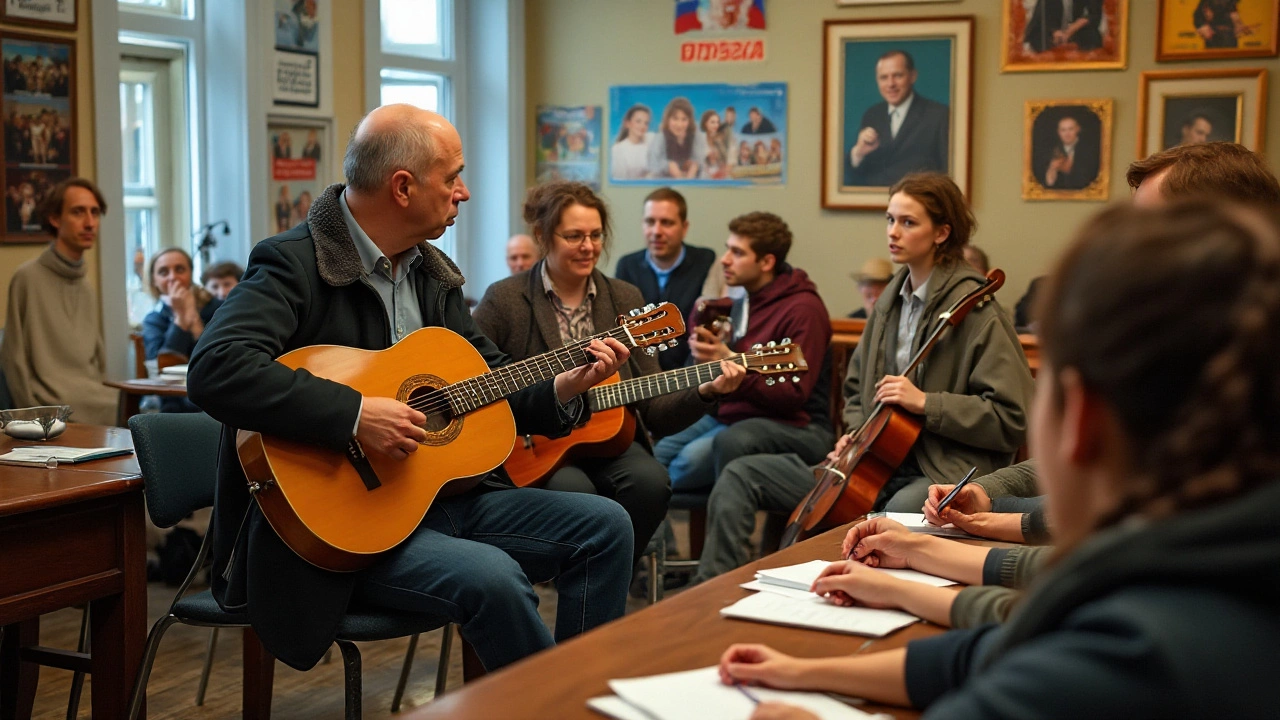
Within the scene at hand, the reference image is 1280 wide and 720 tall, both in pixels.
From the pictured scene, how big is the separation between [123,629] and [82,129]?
130 inches

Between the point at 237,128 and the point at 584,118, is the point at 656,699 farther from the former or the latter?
the point at 584,118

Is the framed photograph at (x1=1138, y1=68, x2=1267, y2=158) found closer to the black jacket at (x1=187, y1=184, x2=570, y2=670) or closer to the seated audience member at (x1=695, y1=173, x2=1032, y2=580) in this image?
the seated audience member at (x1=695, y1=173, x2=1032, y2=580)

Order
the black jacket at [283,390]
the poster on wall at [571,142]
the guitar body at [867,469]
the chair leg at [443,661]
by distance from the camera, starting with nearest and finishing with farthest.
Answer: the black jacket at [283,390] → the guitar body at [867,469] → the chair leg at [443,661] → the poster on wall at [571,142]

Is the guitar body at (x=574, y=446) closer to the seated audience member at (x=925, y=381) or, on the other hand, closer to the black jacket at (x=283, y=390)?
the seated audience member at (x=925, y=381)

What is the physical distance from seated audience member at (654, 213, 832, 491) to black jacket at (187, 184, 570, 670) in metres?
1.68

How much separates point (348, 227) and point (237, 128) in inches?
147

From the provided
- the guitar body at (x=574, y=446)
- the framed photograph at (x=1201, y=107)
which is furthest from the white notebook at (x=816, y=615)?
the framed photograph at (x=1201, y=107)

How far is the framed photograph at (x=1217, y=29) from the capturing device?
6504 mm

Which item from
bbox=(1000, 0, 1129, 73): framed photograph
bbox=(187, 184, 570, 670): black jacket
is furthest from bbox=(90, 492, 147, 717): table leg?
bbox=(1000, 0, 1129, 73): framed photograph

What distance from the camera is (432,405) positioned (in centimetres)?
260

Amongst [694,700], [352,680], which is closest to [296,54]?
[352,680]

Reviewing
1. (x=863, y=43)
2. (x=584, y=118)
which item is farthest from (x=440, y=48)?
(x=863, y=43)

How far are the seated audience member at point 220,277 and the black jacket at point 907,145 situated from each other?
355 centimetres

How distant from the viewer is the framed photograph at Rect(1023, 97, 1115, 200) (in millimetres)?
6820
